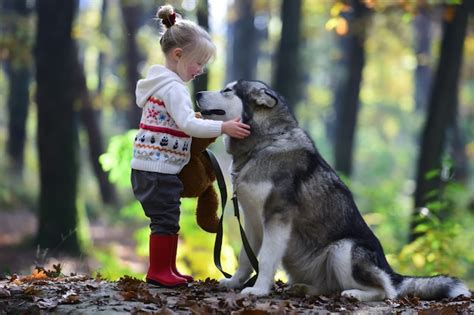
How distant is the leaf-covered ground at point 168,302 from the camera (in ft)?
13.8

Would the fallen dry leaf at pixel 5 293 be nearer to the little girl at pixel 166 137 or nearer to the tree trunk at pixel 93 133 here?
the little girl at pixel 166 137

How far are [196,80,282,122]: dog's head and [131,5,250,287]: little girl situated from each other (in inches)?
6.3

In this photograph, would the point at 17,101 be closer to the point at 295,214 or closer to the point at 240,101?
the point at 240,101

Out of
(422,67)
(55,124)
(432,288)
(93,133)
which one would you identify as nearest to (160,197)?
(432,288)

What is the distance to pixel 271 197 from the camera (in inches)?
186

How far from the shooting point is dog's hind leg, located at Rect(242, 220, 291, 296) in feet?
15.3

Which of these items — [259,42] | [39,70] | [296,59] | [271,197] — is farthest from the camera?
[259,42]

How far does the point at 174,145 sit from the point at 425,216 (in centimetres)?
462

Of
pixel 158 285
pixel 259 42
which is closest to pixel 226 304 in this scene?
pixel 158 285

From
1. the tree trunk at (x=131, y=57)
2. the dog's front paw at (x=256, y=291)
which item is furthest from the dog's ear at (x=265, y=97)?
the tree trunk at (x=131, y=57)

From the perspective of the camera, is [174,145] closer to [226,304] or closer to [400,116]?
[226,304]

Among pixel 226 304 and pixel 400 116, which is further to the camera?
pixel 400 116

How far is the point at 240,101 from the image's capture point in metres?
4.90

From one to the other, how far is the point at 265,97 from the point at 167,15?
945mm
